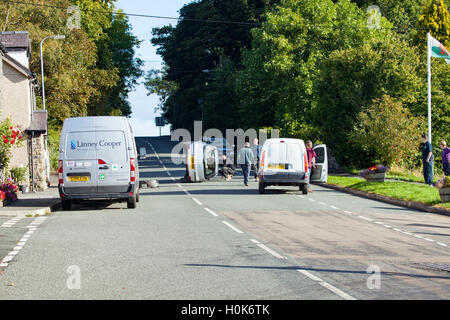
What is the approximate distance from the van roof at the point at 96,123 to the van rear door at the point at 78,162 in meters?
0.18

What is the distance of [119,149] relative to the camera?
19531 millimetres

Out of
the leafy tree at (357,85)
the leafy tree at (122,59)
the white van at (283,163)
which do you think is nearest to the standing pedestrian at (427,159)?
the white van at (283,163)

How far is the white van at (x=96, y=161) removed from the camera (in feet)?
63.6

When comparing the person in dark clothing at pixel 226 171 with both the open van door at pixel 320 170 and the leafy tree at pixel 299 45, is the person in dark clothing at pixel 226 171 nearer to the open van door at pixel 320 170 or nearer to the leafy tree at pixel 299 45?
the open van door at pixel 320 170

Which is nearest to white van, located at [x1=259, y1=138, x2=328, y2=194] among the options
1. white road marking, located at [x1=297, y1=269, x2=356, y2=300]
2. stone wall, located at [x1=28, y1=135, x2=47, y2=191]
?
stone wall, located at [x1=28, y1=135, x2=47, y2=191]

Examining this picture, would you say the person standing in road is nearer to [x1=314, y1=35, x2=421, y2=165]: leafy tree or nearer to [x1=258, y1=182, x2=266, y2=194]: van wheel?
[x1=258, y1=182, x2=266, y2=194]: van wheel

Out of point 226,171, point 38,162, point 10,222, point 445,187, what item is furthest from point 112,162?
point 226,171

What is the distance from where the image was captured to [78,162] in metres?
19.4

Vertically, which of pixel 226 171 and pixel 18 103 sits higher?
pixel 18 103

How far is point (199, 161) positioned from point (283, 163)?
9.47m

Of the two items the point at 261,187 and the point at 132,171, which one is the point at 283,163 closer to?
the point at 261,187

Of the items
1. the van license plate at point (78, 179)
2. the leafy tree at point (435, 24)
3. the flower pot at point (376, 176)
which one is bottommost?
the flower pot at point (376, 176)

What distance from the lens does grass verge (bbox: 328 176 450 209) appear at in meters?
20.7
